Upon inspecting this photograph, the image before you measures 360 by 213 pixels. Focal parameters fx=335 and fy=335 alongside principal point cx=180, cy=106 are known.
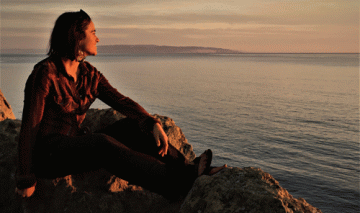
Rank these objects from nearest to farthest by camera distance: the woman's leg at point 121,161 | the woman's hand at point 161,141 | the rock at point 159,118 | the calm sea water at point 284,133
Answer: the woman's leg at point 121,161
the woman's hand at point 161,141
the rock at point 159,118
the calm sea water at point 284,133

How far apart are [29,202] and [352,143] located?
1150 cm

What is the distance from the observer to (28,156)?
9.53 feet

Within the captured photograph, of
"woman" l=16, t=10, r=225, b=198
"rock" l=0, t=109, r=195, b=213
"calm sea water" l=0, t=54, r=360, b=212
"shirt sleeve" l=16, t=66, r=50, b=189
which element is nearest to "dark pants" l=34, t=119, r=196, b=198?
"woman" l=16, t=10, r=225, b=198

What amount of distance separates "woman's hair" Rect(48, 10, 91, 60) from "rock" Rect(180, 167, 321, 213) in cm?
175

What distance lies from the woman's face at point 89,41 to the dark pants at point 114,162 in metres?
0.91

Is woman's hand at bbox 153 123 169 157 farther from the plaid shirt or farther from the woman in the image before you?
the plaid shirt

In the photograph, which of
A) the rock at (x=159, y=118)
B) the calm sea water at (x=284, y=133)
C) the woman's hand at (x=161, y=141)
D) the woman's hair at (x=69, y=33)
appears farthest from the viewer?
the calm sea water at (x=284, y=133)

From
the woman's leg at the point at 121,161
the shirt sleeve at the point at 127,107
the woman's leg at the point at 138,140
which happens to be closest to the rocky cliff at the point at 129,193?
the woman's leg at the point at 121,161

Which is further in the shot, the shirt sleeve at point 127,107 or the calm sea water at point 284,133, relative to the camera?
the calm sea water at point 284,133

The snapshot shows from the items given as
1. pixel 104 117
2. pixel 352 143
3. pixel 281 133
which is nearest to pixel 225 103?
pixel 281 133

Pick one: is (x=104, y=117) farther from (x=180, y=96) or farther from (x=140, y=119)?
(x=180, y=96)

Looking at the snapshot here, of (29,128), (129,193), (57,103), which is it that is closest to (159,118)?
(129,193)

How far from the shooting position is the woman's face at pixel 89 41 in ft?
10.8

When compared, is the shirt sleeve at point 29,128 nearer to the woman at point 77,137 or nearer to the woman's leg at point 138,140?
the woman at point 77,137
